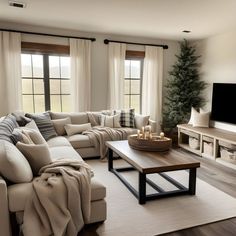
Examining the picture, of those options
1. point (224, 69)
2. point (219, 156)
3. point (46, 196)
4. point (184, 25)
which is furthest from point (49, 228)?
point (224, 69)

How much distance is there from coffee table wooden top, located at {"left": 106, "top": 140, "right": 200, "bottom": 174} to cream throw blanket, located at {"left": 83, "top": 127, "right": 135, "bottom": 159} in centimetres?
88

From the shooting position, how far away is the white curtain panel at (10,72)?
4.43 meters

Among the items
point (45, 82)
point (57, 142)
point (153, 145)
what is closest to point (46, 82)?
point (45, 82)

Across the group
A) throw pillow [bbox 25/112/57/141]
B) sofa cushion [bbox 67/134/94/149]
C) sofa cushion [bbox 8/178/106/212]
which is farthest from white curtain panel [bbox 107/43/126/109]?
sofa cushion [bbox 8/178/106/212]

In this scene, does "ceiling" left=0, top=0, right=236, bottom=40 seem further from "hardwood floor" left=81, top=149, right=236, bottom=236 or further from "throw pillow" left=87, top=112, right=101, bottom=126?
"hardwood floor" left=81, top=149, right=236, bottom=236

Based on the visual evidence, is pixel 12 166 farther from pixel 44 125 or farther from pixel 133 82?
pixel 133 82

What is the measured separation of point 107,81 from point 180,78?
1679 mm

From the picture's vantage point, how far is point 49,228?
186 cm

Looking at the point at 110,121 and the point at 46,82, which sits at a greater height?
the point at 46,82

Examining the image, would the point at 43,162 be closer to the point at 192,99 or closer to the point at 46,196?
the point at 46,196

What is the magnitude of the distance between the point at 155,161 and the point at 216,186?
41.9 inches

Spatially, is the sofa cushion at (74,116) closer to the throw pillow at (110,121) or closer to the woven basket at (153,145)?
the throw pillow at (110,121)

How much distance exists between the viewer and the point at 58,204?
1903mm

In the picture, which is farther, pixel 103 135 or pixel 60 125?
pixel 60 125
